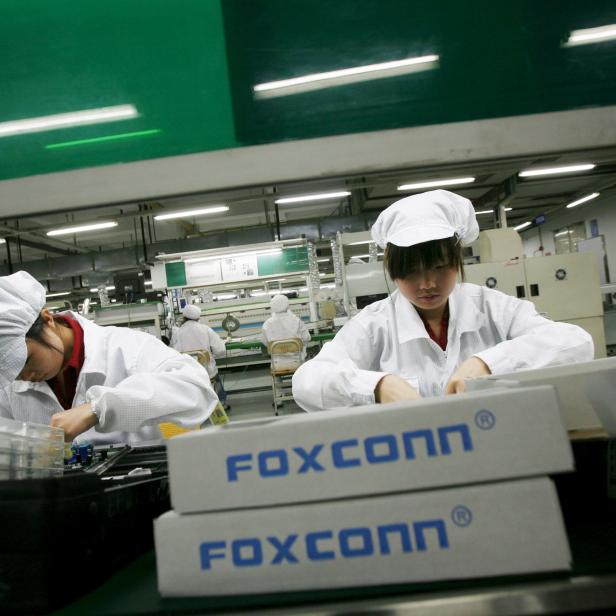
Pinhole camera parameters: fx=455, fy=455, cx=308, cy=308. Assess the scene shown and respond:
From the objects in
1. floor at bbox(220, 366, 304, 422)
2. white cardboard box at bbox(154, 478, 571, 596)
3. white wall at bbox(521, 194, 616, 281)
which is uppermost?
white wall at bbox(521, 194, 616, 281)

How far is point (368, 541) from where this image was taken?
524 mm

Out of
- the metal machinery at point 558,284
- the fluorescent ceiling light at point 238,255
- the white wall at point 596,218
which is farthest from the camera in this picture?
the white wall at point 596,218

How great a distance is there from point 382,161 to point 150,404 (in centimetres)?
96

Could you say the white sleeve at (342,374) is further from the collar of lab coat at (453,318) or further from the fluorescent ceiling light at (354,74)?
the fluorescent ceiling light at (354,74)

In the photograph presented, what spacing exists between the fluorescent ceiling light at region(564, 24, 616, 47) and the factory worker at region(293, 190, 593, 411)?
1.54 ft

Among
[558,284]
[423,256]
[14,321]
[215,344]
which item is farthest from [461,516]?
[215,344]

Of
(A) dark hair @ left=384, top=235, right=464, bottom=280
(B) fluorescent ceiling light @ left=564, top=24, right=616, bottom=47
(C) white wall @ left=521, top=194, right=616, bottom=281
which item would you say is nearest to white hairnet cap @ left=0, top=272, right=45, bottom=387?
(A) dark hair @ left=384, top=235, right=464, bottom=280

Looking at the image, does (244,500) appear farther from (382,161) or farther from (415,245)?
(415,245)

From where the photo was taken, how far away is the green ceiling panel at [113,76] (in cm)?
90

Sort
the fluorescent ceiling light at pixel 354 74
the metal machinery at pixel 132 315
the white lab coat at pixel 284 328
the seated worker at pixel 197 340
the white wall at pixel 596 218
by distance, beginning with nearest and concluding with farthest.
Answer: the fluorescent ceiling light at pixel 354 74
the metal machinery at pixel 132 315
the seated worker at pixel 197 340
the white lab coat at pixel 284 328
the white wall at pixel 596 218

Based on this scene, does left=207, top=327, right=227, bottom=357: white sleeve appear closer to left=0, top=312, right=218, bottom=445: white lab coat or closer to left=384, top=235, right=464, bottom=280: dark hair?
left=0, top=312, right=218, bottom=445: white lab coat

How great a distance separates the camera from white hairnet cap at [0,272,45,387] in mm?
1245

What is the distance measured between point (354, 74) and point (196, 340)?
18.8ft

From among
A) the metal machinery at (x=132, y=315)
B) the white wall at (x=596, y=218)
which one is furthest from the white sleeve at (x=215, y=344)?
the white wall at (x=596, y=218)
